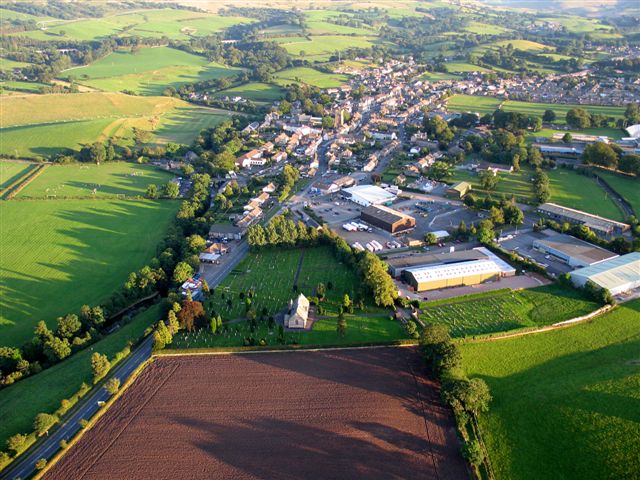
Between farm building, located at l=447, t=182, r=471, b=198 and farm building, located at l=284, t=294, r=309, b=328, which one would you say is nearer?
farm building, located at l=284, t=294, r=309, b=328

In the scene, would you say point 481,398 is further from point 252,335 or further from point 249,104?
point 249,104

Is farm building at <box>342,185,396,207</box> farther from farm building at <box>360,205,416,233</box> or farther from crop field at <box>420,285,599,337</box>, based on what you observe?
crop field at <box>420,285,599,337</box>

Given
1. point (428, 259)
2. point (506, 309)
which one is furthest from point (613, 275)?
point (428, 259)

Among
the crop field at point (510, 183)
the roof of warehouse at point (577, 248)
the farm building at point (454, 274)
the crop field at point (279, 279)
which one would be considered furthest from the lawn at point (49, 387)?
the crop field at point (510, 183)

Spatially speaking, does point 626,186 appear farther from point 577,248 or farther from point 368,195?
point 368,195

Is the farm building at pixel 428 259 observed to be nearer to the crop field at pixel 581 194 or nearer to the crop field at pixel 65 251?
the crop field at pixel 581 194

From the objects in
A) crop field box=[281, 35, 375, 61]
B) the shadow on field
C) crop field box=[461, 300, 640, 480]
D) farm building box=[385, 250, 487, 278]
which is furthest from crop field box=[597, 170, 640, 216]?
crop field box=[281, 35, 375, 61]

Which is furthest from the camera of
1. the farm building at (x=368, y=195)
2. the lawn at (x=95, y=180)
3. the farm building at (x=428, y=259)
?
the lawn at (x=95, y=180)
